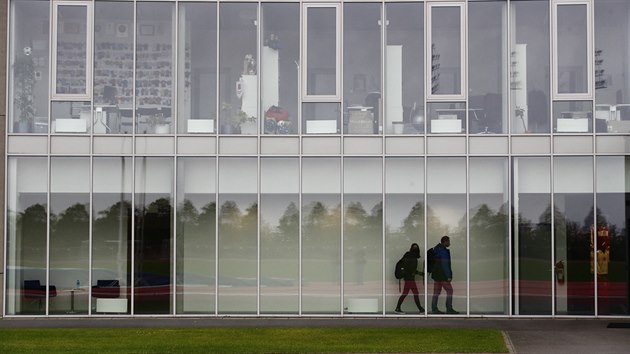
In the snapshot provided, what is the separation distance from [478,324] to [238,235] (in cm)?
565

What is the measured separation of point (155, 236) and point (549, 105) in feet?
30.0

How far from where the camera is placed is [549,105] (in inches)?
987

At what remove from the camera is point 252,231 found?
2542cm

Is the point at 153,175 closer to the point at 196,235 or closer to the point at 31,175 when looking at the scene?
the point at 196,235

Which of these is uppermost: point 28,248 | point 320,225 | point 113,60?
point 113,60

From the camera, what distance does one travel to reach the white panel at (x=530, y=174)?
2506 cm

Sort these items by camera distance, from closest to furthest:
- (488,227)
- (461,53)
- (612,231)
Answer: (612,231)
(488,227)
(461,53)

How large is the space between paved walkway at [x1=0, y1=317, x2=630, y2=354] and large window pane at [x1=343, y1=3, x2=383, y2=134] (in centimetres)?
432

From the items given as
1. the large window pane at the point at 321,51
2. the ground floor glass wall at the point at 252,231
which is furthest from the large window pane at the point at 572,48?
the large window pane at the point at 321,51

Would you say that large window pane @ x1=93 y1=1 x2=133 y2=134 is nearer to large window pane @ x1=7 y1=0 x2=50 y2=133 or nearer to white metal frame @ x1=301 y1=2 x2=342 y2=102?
large window pane @ x1=7 y1=0 x2=50 y2=133

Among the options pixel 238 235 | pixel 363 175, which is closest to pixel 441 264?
pixel 363 175

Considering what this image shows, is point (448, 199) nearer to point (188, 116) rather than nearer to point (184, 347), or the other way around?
point (188, 116)

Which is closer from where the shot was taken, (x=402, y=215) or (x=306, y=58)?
(x=402, y=215)

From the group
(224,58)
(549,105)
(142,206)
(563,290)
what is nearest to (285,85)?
(224,58)
